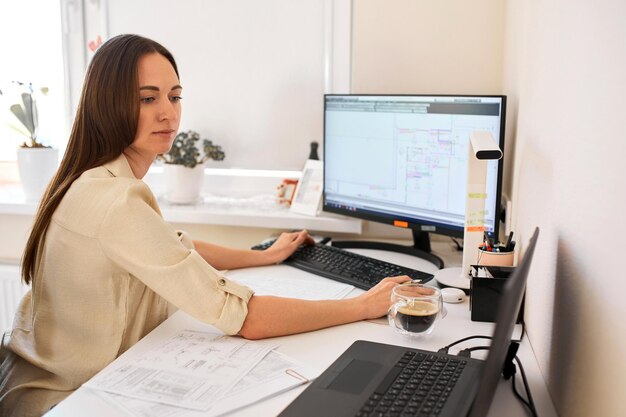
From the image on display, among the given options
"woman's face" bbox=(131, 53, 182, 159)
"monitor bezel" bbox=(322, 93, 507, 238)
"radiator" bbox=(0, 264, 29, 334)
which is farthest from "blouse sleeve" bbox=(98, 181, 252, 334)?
"radiator" bbox=(0, 264, 29, 334)

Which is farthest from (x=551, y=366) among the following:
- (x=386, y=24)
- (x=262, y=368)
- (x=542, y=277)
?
(x=386, y=24)

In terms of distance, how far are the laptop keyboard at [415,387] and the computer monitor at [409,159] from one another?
2.24ft

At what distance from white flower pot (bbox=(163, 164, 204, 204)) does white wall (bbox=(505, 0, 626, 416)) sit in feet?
4.13

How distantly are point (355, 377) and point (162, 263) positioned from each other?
418mm

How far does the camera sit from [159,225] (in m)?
1.30

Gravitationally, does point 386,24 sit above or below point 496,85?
above

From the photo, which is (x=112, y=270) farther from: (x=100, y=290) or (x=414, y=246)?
(x=414, y=246)

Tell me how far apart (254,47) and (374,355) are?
1.54m

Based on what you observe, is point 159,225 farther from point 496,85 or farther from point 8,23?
point 8,23

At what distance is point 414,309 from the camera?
1351mm

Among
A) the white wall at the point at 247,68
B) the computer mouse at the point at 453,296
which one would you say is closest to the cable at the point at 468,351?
the computer mouse at the point at 453,296

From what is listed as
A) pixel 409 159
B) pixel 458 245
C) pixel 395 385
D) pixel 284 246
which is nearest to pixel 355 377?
pixel 395 385

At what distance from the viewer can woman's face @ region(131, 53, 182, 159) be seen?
151 cm

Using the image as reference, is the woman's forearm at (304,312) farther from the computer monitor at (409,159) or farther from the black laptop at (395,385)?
the computer monitor at (409,159)
